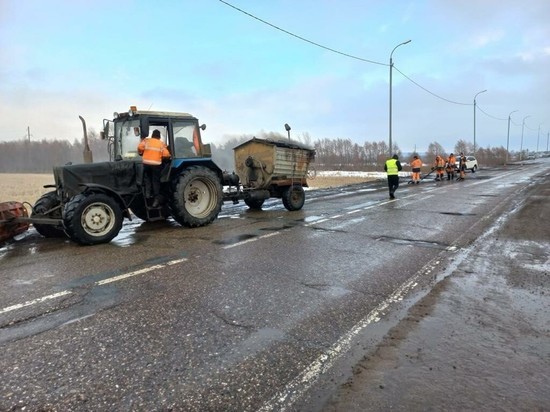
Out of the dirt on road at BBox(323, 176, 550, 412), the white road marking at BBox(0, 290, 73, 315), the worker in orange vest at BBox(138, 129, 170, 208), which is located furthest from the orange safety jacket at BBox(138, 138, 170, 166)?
the dirt on road at BBox(323, 176, 550, 412)

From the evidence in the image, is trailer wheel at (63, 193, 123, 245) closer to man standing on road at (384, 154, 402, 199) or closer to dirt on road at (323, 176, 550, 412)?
dirt on road at (323, 176, 550, 412)

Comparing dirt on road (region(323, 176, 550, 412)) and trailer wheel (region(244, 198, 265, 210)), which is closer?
dirt on road (region(323, 176, 550, 412))

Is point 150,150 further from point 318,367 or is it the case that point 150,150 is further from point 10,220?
point 318,367

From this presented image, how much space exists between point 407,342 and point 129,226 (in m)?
7.31

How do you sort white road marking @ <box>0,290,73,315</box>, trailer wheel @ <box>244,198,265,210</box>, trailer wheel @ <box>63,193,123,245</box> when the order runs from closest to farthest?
white road marking @ <box>0,290,73,315</box> → trailer wheel @ <box>63,193,123,245</box> → trailer wheel @ <box>244,198,265,210</box>

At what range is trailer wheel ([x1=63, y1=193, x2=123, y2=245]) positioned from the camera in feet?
22.4

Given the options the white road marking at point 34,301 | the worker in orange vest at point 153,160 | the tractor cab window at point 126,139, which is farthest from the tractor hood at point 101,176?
the white road marking at point 34,301

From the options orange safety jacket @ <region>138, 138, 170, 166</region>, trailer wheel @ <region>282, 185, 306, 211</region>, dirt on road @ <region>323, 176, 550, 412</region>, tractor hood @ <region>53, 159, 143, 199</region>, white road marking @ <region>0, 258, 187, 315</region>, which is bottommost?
dirt on road @ <region>323, 176, 550, 412</region>

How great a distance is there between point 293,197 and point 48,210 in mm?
6337

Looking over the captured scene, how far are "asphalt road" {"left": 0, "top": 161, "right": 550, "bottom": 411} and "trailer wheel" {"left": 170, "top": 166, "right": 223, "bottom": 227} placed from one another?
0.70 meters

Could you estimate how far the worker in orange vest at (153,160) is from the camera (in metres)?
7.94

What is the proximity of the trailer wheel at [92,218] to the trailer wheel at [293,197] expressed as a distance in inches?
211

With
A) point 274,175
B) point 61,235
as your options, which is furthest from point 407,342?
point 274,175

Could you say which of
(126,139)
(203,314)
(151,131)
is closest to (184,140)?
(151,131)
